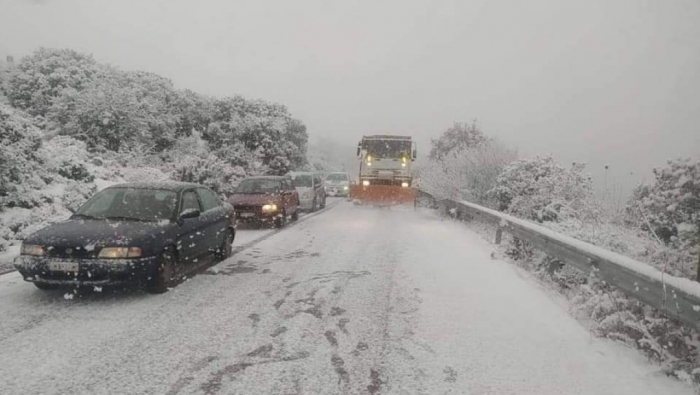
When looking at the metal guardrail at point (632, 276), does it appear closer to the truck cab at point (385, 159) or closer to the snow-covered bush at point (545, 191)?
the snow-covered bush at point (545, 191)

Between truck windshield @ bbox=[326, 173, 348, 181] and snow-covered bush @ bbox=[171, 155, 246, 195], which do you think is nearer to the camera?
snow-covered bush @ bbox=[171, 155, 246, 195]

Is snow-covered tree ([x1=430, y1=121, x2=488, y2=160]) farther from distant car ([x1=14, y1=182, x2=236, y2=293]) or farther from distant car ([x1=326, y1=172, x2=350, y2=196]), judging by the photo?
distant car ([x1=14, y1=182, x2=236, y2=293])

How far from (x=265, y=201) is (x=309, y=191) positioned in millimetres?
5789

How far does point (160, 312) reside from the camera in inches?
A: 214

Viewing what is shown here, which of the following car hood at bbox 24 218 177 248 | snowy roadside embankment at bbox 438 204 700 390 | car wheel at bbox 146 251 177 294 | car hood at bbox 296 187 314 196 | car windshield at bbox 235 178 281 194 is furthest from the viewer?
car hood at bbox 296 187 314 196

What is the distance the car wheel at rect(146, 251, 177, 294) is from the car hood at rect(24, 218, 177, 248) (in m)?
0.34

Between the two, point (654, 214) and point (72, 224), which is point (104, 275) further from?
point (654, 214)

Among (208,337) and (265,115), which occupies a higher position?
(265,115)

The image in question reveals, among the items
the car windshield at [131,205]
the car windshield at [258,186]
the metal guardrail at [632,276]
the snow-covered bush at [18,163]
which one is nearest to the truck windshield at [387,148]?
the car windshield at [258,186]

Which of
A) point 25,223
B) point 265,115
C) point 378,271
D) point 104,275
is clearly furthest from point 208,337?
point 265,115

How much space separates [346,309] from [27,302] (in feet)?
12.7

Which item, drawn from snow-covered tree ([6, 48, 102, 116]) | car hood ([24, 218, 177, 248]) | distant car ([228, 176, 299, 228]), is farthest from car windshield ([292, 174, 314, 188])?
snow-covered tree ([6, 48, 102, 116])

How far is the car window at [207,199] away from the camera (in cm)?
830

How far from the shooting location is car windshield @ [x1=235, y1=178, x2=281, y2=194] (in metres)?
14.9
